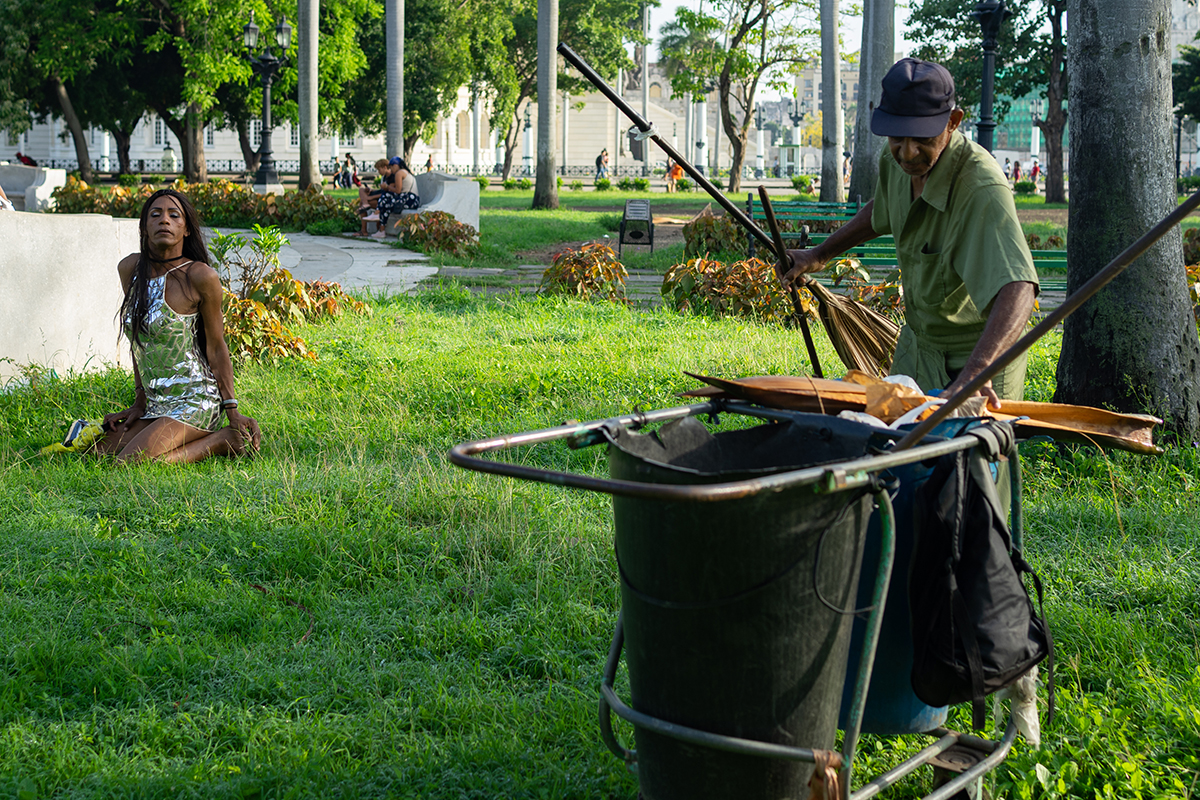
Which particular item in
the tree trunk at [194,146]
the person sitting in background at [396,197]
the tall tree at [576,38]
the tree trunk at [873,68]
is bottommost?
the person sitting in background at [396,197]

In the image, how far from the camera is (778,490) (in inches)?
74.2

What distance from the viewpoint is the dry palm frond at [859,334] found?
157 inches

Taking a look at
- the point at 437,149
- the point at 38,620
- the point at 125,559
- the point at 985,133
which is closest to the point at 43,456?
the point at 125,559

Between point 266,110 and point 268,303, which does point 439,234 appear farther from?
point 266,110

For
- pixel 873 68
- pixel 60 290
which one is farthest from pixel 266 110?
pixel 60 290

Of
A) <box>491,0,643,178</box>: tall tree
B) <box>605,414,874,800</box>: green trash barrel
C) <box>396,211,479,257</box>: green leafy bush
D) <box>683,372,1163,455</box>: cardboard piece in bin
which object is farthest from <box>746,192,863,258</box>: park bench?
<box>491,0,643,178</box>: tall tree

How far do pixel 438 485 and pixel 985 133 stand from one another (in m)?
14.5

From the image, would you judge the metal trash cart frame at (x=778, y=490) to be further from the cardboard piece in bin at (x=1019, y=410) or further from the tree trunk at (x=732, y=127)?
the tree trunk at (x=732, y=127)

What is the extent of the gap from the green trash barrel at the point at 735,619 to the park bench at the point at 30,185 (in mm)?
21450

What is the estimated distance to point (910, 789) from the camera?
2.80 m

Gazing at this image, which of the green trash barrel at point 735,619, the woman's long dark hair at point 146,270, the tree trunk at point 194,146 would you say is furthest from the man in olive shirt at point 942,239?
the tree trunk at point 194,146

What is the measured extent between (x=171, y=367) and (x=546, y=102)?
61.4ft

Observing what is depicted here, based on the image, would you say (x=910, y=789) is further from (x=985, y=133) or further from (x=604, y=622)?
(x=985, y=133)

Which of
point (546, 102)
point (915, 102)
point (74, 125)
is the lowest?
point (915, 102)
